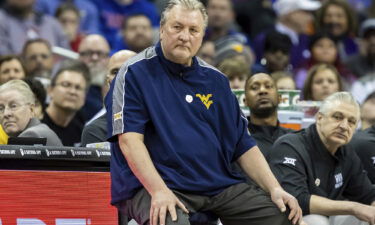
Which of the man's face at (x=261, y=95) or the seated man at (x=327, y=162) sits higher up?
the man's face at (x=261, y=95)

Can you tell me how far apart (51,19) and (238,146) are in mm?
6300

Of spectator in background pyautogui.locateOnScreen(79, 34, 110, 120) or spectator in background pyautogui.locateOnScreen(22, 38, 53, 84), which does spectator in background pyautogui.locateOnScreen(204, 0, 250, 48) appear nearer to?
spectator in background pyautogui.locateOnScreen(79, 34, 110, 120)

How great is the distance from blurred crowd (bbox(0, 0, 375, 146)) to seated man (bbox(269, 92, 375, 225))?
1482 mm

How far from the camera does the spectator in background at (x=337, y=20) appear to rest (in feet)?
40.2


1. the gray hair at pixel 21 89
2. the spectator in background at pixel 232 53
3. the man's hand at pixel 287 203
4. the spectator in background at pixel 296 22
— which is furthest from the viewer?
the spectator in background at pixel 296 22

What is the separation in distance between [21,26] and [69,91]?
8.38ft

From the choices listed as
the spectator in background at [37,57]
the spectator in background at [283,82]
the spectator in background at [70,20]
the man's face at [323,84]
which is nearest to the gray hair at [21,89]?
the spectator in background at [283,82]

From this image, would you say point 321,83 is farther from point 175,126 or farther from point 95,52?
point 175,126

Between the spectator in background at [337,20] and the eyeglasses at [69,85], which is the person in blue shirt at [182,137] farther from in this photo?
Result: the spectator in background at [337,20]

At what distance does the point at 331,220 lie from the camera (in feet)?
21.9

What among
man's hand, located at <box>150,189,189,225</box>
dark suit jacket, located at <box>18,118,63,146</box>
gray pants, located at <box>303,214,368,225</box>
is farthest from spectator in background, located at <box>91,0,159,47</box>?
man's hand, located at <box>150,189,189,225</box>

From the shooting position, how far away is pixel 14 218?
573 centimetres

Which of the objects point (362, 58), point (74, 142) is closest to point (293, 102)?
point (74, 142)

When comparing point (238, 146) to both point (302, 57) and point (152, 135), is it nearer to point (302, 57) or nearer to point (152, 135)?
point (152, 135)
